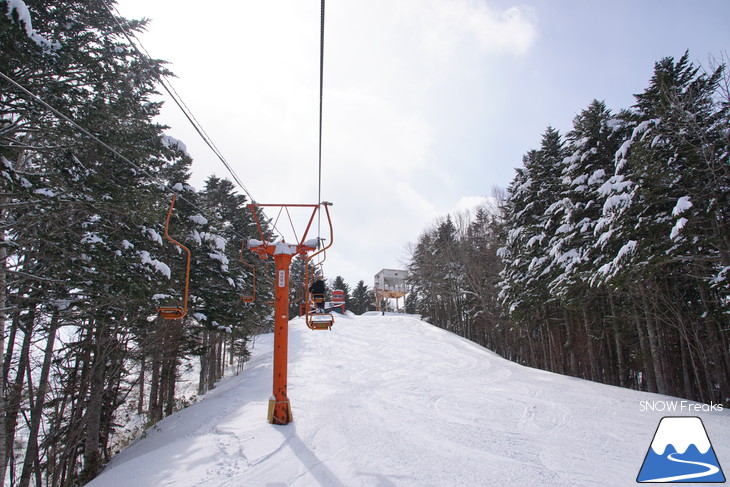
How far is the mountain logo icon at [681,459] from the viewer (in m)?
4.82

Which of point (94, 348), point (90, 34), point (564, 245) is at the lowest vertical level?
point (94, 348)

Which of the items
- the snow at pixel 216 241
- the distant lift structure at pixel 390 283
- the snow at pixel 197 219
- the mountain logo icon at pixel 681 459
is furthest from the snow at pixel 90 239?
the distant lift structure at pixel 390 283

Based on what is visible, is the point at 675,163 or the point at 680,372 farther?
the point at 680,372

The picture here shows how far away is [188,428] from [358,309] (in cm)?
5574

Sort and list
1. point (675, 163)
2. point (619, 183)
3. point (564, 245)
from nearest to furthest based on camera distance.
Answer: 1. point (675, 163)
2. point (619, 183)
3. point (564, 245)

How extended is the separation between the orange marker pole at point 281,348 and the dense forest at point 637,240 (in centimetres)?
993

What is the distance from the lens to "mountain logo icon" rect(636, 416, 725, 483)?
4.82m

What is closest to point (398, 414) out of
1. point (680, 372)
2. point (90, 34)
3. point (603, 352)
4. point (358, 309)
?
point (90, 34)

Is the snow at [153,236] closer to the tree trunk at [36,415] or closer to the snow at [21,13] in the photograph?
the tree trunk at [36,415]

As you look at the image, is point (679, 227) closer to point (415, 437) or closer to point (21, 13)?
point (415, 437)

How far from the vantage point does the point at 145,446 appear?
879 cm

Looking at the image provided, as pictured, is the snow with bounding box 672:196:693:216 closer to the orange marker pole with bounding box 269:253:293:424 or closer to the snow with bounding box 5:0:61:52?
the orange marker pole with bounding box 269:253:293:424

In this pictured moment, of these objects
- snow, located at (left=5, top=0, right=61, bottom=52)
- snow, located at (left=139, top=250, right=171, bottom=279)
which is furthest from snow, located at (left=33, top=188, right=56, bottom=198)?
snow, located at (left=5, top=0, right=61, bottom=52)

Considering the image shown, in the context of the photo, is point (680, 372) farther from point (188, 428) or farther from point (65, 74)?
point (65, 74)
